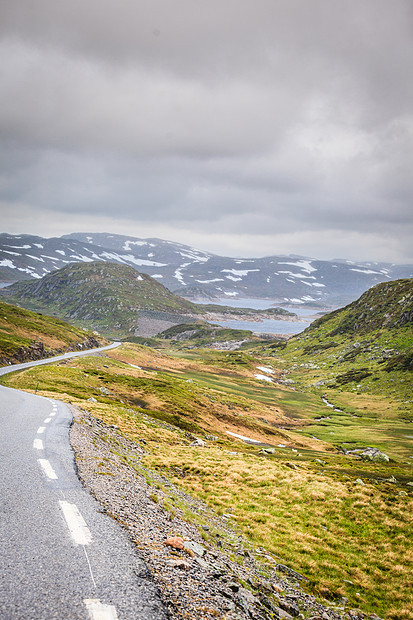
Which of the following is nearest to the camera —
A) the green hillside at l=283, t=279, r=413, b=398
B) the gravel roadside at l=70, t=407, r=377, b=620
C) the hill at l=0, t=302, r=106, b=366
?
the gravel roadside at l=70, t=407, r=377, b=620

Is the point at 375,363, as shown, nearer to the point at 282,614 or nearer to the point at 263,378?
the point at 263,378

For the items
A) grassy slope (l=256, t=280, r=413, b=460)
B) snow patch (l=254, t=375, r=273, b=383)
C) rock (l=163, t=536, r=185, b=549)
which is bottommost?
snow patch (l=254, t=375, r=273, b=383)

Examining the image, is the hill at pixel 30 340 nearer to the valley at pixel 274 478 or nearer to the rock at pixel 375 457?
the valley at pixel 274 478

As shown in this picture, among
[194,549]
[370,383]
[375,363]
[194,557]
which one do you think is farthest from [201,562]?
[375,363]

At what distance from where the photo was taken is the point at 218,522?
61.1 ft

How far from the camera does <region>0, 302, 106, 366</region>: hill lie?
77756 mm

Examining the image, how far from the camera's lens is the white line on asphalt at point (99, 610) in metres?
5.26

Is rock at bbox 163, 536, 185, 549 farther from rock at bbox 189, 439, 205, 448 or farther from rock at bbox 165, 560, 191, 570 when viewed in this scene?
rock at bbox 189, 439, 205, 448

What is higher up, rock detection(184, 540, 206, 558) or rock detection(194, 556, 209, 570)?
rock detection(194, 556, 209, 570)

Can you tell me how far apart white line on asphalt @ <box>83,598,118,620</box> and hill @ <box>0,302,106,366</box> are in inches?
3012

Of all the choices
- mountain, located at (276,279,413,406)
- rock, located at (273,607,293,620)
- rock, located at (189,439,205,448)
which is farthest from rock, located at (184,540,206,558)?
mountain, located at (276,279,413,406)

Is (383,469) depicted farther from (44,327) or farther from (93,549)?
(44,327)

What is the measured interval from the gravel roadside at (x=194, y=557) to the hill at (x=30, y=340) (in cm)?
6716

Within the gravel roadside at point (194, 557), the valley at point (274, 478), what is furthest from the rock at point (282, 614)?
the valley at point (274, 478)
